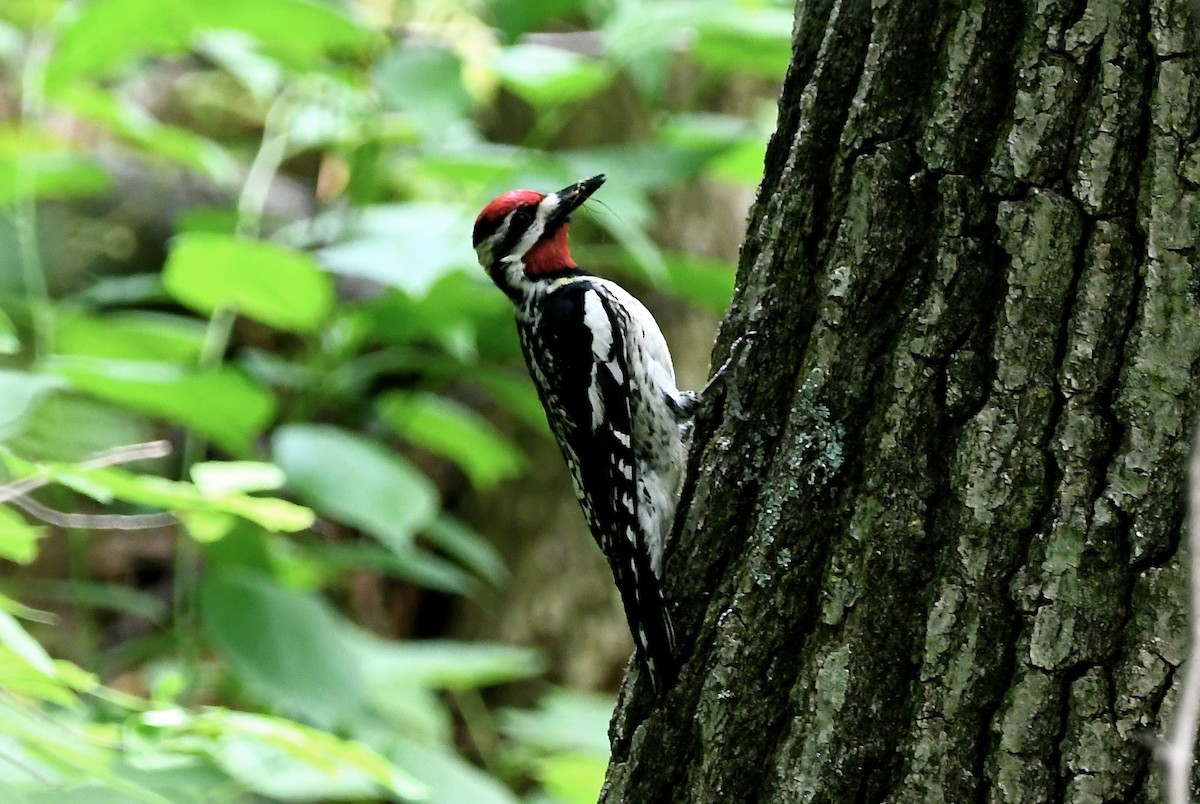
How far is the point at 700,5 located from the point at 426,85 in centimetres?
73

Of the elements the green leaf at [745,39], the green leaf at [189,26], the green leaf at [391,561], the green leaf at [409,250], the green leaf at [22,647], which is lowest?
the green leaf at [391,561]

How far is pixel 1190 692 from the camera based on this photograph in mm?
813

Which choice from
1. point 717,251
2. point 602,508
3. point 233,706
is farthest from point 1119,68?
point 717,251

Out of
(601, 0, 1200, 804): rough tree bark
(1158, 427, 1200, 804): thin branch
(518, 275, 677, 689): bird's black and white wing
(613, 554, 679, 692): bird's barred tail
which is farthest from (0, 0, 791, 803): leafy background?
(1158, 427, 1200, 804): thin branch

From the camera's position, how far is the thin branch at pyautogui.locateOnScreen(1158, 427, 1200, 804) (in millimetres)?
782

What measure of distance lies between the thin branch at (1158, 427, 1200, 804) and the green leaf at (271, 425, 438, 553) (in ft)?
6.18

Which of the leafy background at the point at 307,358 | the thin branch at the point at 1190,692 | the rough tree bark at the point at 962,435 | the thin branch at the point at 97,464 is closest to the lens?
the thin branch at the point at 1190,692

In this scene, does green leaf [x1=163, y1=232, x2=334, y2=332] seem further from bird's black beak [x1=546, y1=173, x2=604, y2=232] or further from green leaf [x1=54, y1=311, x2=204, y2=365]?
bird's black beak [x1=546, y1=173, x2=604, y2=232]

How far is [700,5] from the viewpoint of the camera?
9.71ft

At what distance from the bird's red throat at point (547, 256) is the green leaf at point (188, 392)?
70 centimetres

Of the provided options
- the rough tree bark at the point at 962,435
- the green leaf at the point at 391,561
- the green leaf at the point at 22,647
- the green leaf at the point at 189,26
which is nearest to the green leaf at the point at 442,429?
the green leaf at the point at 391,561

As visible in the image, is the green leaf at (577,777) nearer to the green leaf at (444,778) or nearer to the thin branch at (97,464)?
the green leaf at (444,778)

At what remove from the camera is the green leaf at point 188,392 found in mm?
2510

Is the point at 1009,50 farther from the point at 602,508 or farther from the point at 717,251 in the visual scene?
the point at 717,251
